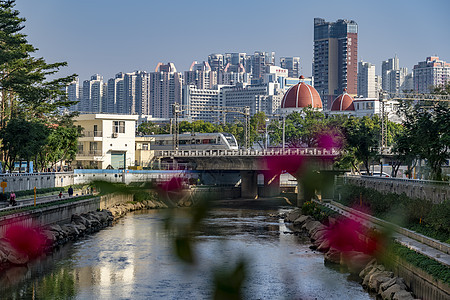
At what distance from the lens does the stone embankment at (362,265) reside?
3531 centimetres

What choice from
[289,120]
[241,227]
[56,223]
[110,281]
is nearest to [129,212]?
[241,227]

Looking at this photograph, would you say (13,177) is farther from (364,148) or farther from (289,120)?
(289,120)

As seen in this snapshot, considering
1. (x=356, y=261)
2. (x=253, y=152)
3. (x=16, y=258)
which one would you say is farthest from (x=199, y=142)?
(x=356, y=261)

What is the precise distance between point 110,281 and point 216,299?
804 cm

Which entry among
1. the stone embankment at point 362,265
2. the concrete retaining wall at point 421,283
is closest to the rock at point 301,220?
the stone embankment at point 362,265

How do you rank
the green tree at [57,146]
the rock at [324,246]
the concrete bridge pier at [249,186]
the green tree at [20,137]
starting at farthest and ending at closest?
the concrete bridge pier at [249,186], the green tree at [57,146], the green tree at [20,137], the rock at [324,246]

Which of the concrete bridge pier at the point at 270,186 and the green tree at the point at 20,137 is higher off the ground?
the green tree at the point at 20,137

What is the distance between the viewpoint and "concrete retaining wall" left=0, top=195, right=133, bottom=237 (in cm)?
4958

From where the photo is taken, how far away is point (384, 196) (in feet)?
189

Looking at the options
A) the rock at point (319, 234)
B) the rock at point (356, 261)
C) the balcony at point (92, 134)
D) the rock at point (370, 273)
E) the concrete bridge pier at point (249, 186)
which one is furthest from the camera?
the concrete bridge pier at point (249, 186)

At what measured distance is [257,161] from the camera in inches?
4729

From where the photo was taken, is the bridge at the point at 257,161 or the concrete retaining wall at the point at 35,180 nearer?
the concrete retaining wall at the point at 35,180

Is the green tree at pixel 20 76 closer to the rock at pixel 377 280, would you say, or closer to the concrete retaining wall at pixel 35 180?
the concrete retaining wall at pixel 35 180

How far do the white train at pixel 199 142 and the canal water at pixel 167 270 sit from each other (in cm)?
6537
